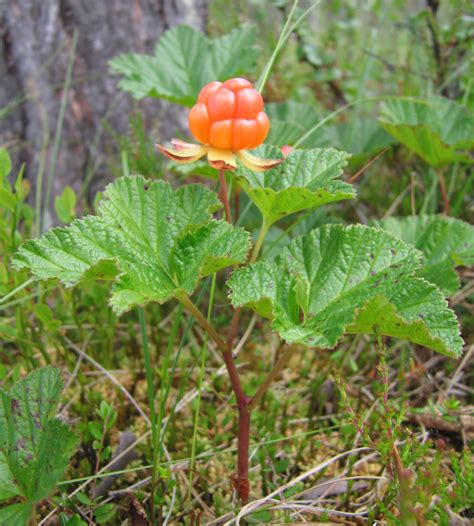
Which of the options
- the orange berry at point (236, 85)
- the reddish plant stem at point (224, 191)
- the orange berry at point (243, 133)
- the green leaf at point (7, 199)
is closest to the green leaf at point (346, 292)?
the reddish plant stem at point (224, 191)

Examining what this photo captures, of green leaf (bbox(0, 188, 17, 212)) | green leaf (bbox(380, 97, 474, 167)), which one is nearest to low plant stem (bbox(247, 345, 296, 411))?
green leaf (bbox(0, 188, 17, 212))

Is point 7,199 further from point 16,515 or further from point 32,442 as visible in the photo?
point 16,515

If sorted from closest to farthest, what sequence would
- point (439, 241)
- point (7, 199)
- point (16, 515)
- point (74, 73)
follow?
point (16, 515), point (7, 199), point (439, 241), point (74, 73)

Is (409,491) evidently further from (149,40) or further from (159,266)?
(149,40)

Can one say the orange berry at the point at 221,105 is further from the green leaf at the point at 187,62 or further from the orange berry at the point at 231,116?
the green leaf at the point at 187,62

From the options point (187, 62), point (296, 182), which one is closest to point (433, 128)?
point (187, 62)

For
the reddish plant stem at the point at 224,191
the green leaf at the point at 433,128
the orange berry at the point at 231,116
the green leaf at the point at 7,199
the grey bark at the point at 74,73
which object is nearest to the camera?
the orange berry at the point at 231,116

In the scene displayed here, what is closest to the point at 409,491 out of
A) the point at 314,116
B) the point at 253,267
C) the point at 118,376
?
the point at 253,267

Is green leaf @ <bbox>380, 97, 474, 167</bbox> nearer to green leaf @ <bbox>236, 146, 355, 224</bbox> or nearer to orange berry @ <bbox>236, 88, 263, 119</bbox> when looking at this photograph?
green leaf @ <bbox>236, 146, 355, 224</bbox>
